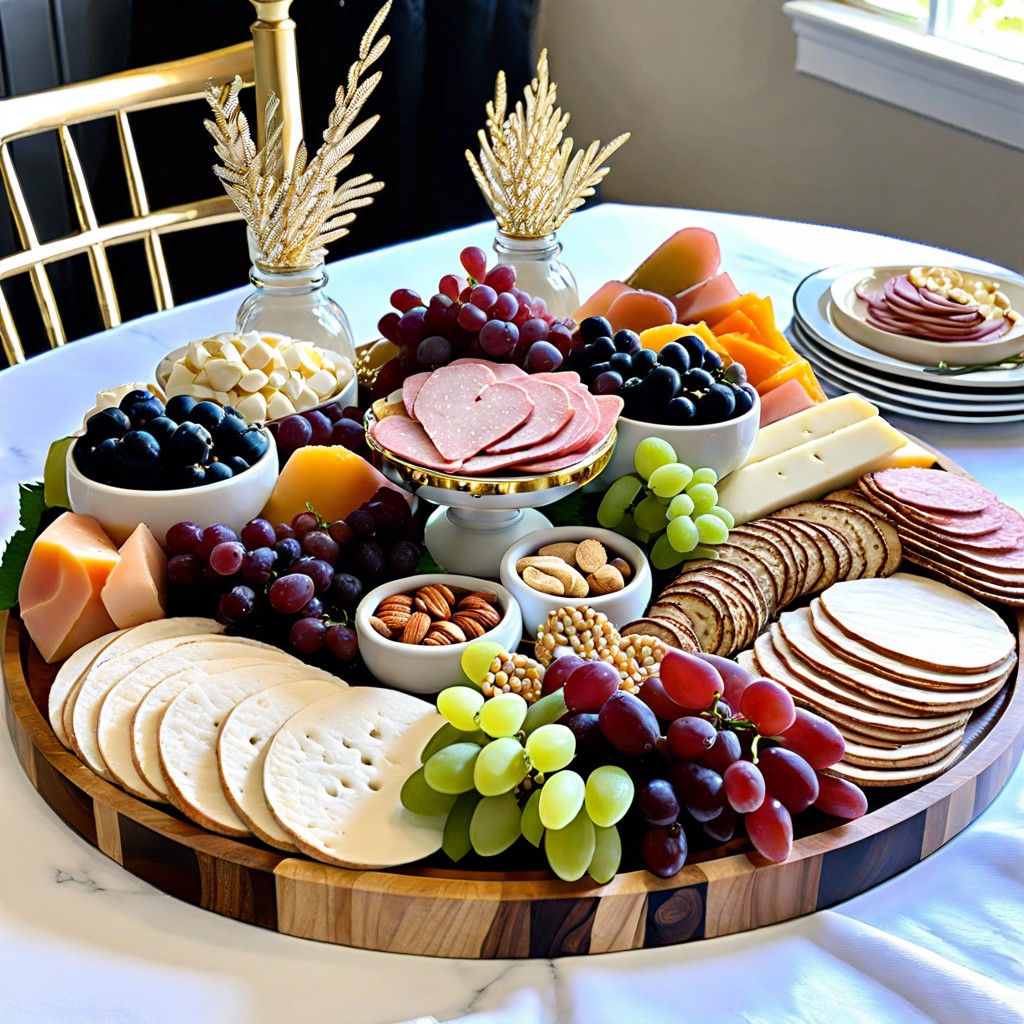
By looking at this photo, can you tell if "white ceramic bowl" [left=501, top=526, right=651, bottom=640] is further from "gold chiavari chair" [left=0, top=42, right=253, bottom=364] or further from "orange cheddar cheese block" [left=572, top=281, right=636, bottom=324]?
"gold chiavari chair" [left=0, top=42, right=253, bottom=364]

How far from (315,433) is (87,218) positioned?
87cm

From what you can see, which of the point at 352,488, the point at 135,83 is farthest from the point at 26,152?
the point at 352,488

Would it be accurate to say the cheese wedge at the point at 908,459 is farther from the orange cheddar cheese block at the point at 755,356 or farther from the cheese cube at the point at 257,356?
the cheese cube at the point at 257,356

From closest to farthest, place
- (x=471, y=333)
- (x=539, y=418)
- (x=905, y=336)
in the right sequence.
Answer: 1. (x=539, y=418)
2. (x=471, y=333)
3. (x=905, y=336)

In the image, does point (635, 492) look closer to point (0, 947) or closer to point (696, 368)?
point (696, 368)

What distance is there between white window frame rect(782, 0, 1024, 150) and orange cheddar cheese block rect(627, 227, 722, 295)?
3.72 feet

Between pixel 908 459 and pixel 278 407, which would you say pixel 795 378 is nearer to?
pixel 908 459

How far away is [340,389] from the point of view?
1.24 metres

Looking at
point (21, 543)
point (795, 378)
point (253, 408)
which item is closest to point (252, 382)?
point (253, 408)

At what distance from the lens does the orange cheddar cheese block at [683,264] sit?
147cm

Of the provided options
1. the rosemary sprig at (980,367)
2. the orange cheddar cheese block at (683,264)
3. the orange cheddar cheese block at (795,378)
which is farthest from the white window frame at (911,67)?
the orange cheddar cheese block at (795,378)

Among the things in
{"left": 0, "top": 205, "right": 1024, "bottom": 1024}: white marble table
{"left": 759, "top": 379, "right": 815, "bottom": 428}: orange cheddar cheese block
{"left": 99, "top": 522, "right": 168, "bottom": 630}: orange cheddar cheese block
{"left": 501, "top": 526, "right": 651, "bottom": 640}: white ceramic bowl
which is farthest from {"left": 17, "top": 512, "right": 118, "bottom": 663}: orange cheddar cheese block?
{"left": 759, "top": 379, "right": 815, "bottom": 428}: orange cheddar cheese block

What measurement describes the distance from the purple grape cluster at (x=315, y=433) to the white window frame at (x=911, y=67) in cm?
168

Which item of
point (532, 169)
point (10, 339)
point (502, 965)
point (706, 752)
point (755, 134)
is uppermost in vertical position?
point (532, 169)
